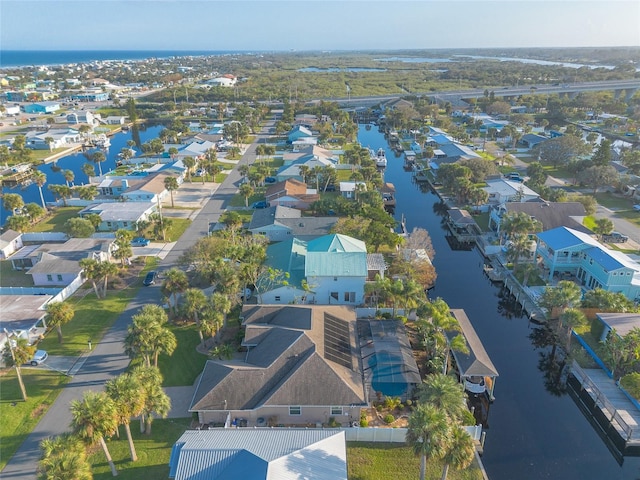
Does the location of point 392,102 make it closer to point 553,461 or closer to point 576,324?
point 576,324

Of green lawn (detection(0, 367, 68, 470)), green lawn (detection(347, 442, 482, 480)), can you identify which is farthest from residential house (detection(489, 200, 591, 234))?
green lawn (detection(0, 367, 68, 470))

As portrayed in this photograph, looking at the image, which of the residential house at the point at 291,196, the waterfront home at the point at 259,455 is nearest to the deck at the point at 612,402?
the waterfront home at the point at 259,455

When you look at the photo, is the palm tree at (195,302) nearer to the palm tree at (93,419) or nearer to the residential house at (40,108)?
the palm tree at (93,419)

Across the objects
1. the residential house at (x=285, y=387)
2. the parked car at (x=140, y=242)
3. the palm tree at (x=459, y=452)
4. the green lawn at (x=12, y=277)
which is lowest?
the green lawn at (x=12, y=277)

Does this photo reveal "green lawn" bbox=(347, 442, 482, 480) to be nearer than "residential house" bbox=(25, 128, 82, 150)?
Yes

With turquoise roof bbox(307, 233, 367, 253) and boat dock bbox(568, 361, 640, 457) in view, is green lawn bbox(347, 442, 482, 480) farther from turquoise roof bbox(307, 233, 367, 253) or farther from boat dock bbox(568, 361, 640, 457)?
turquoise roof bbox(307, 233, 367, 253)

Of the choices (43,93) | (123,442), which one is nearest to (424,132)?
(123,442)
